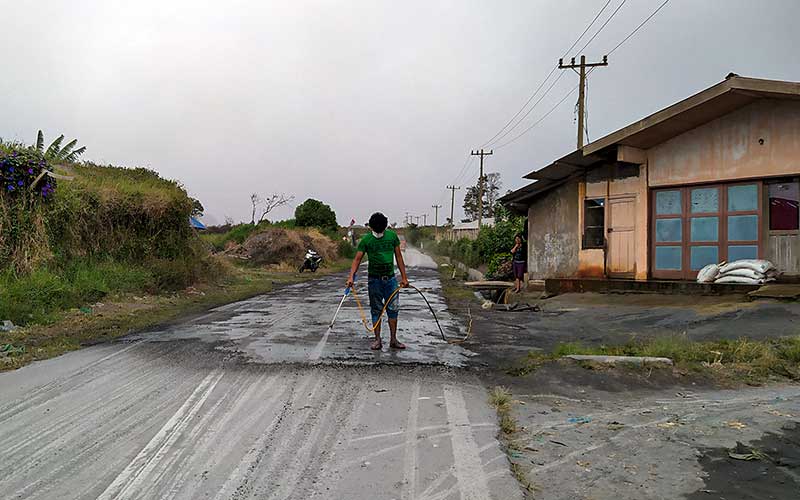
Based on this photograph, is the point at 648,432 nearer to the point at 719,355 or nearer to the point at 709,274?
the point at 719,355

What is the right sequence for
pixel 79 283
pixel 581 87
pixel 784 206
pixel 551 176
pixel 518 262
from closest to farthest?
pixel 784 206, pixel 79 283, pixel 551 176, pixel 518 262, pixel 581 87

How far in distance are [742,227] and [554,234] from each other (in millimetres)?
5256

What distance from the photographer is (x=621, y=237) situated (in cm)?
1498

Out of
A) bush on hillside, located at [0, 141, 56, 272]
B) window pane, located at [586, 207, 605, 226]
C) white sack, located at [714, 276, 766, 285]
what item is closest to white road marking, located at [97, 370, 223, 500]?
bush on hillside, located at [0, 141, 56, 272]

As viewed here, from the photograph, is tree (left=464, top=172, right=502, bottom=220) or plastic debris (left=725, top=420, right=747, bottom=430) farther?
tree (left=464, top=172, right=502, bottom=220)

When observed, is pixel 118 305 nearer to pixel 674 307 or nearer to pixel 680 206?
pixel 674 307

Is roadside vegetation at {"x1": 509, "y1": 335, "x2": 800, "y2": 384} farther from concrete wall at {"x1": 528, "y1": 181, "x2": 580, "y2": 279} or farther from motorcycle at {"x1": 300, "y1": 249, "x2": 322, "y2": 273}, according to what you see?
motorcycle at {"x1": 300, "y1": 249, "x2": 322, "y2": 273}

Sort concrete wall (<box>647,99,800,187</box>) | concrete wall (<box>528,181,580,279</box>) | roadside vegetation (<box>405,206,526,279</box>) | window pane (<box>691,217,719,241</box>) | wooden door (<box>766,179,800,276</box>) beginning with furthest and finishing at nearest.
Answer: roadside vegetation (<box>405,206,526,279</box>) → concrete wall (<box>528,181,580,279</box>) → window pane (<box>691,217,719,241</box>) → wooden door (<box>766,179,800,276</box>) → concrete wall (<box>647,99,800,187</box>)

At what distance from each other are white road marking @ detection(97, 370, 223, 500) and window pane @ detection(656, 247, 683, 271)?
1167 centimetres

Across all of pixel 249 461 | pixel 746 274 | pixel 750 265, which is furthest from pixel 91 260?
pixel 750 265


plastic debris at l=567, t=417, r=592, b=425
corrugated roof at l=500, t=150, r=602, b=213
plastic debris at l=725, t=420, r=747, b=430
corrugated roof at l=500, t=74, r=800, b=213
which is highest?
corrugated roof at l=500, t=74, r=800, b=213

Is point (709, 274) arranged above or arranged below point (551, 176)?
below

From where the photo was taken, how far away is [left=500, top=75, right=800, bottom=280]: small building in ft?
40.5

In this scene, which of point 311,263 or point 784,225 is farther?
point 311,263
